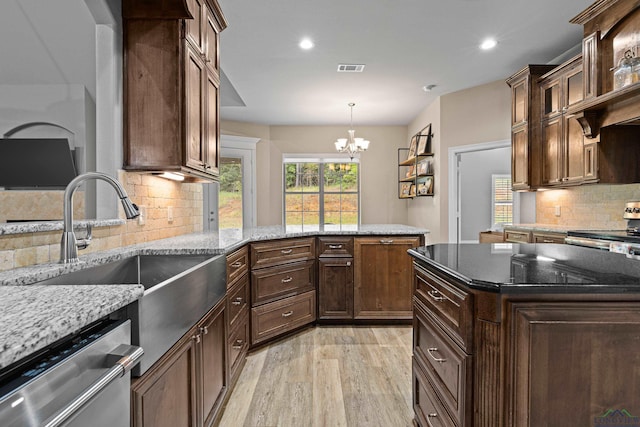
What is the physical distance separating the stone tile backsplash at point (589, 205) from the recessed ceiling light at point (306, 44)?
3162mm

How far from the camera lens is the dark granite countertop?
1140mm

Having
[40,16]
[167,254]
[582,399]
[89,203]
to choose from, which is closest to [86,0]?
[40,16]

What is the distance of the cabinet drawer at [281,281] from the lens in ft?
9.52

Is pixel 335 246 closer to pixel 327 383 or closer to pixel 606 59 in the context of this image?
pixel 327 383

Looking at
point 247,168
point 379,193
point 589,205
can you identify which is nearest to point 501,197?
point 379,193

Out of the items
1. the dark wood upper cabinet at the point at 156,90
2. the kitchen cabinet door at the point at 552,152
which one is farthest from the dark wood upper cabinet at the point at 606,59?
the dark wood upper cabinet at the point at 156,90

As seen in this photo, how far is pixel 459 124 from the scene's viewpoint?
16.2ft

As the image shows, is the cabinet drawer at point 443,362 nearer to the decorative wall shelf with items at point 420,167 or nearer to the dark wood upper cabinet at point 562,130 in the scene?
the dark wood upper cabinet at point 562,130

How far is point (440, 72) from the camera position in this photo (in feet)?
13.9

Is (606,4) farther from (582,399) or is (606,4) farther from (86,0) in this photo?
(86,0)

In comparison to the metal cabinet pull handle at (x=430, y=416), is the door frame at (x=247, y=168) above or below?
above

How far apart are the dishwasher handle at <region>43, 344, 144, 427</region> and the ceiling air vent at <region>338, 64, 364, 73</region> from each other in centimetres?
378

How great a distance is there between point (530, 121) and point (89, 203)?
14.1 feet

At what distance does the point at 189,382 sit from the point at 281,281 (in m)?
1.64
